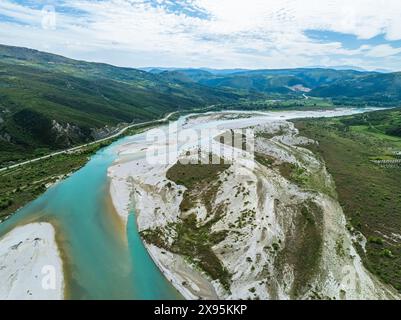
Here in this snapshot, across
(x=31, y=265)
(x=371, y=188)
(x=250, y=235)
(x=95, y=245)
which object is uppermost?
(x=371, y=188)

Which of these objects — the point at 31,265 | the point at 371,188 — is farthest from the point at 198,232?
the point at 371,188

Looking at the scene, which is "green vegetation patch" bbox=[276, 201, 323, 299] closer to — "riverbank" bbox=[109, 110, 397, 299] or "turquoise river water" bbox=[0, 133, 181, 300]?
"riverbank" bbox=[109, 110, 397, 299]

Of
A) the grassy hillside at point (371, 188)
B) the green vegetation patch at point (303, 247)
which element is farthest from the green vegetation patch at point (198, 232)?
the grassy hillside at point (371, 188)

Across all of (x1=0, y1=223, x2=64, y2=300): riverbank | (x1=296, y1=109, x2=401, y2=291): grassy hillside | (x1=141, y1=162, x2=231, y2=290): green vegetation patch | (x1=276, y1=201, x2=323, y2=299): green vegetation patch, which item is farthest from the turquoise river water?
(x1=296, y1=109, x2=401, y2=291): grassy hillside

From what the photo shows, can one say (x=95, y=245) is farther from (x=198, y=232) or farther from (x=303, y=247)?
(x=303, y=247)

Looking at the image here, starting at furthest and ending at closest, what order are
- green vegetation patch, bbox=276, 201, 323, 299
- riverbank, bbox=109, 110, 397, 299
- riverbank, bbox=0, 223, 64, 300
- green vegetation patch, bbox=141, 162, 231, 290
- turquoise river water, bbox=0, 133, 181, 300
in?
green vegetation patch, bbox=141, 162, 231, 290, green vegetation patch, bbox=276, 201, 323, 299, turquoise river water, bbox=0, 133, 181, 300, riverbank, bbox=109, 110, 397, 299, riverbank, bbox=0, 223, 64, 300

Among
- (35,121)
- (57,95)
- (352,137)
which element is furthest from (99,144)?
(352,137)
